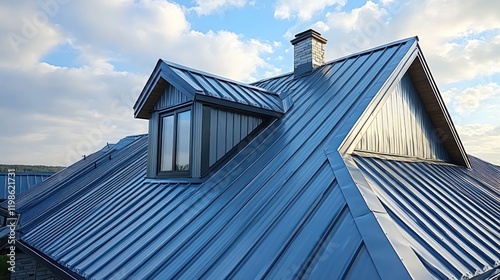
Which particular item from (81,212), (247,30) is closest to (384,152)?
(247,30)

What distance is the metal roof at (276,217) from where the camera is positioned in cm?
271

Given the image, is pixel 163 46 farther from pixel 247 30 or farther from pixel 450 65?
pixel 450 65

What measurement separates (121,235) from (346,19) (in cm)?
949

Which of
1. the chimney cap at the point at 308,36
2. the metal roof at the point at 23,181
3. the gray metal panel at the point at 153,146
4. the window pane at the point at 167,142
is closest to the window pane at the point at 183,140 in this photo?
the window pane at the point at 167,142

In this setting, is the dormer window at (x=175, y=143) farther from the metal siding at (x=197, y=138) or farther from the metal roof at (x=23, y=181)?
the metal roof at (x=23, y=181)

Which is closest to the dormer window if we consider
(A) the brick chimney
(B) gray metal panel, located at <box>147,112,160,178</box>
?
(B) gray metal panel, located at <box>147,112,160,178</box>

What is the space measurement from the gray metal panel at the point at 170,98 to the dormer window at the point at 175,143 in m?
0.19

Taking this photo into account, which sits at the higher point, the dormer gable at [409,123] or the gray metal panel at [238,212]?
the dormer gable at [409,123]

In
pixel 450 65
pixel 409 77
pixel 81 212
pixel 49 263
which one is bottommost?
pixel 49 263

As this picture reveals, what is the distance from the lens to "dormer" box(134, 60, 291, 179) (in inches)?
229

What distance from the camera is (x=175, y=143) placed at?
20.9 ft

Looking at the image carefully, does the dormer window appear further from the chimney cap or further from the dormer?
the chimney cap

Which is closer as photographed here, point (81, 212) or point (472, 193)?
point (472, 193)

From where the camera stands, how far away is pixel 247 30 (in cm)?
833
